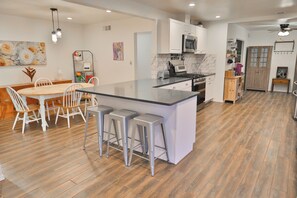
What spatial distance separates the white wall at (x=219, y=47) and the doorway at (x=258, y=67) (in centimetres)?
308

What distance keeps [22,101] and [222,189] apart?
3765 millimetres

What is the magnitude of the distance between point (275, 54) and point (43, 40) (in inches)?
330

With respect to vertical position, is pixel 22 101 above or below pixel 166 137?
above

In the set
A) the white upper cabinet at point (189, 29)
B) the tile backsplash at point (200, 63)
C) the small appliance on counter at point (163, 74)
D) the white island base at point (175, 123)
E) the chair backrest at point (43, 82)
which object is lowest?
the white island base at point (175, 123)

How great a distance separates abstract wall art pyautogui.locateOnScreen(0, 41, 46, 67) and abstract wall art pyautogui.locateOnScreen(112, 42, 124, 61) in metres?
2.10

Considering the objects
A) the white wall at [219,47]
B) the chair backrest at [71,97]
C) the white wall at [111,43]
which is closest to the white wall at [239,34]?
the white wall at [219,47]

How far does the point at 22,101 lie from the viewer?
12.7 feet

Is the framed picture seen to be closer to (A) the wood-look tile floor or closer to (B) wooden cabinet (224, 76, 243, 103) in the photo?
(B) wooden cabinet (224, 76, 243, 103)

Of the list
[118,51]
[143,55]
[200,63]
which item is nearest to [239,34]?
[200,63]

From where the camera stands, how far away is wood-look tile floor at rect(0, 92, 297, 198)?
2.17m

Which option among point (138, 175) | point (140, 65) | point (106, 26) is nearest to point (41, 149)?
point (138, 175)

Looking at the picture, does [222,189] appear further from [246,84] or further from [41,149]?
[246,84]

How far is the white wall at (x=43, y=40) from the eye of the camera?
17.6 ft

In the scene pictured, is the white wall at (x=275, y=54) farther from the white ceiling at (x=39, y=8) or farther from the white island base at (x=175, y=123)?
the white island base at (x=175, y=123)
